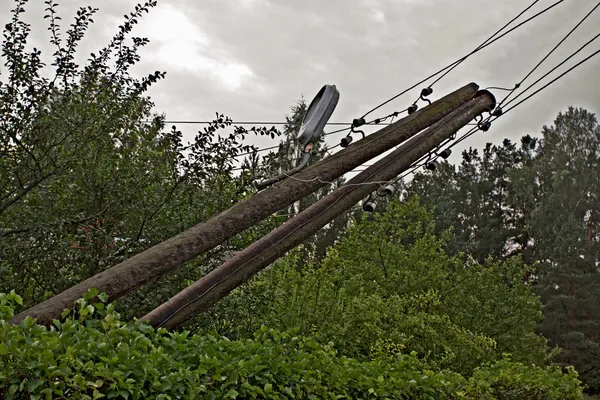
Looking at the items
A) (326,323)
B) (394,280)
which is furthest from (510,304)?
(326,323)

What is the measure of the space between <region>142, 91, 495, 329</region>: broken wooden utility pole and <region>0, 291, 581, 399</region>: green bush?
31cm

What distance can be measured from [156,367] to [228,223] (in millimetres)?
985

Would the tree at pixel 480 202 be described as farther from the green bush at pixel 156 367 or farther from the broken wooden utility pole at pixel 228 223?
the green bush at pixel 156 367

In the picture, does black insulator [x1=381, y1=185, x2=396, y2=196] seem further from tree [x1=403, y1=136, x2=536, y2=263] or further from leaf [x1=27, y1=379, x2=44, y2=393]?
tree [x1=403, y1=136, x2=536, y2=263]

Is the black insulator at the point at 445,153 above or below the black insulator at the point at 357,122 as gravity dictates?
below

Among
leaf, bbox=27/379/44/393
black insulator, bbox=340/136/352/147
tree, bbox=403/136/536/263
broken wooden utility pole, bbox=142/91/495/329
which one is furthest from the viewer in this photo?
tree, bbox=403/136/536/263

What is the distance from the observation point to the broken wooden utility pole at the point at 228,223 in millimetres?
3234

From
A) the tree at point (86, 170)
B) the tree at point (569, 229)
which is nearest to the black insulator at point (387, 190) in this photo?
the tree at point (86, 170)

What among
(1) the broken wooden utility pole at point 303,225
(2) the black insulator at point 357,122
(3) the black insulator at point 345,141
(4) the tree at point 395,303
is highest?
(2) the black insulator at point 357,122

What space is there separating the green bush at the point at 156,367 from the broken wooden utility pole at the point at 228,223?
0.12 m

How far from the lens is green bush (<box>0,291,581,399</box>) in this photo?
8.05ft

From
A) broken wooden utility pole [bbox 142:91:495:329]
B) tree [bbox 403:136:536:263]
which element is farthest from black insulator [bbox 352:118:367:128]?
tree [bbox 403:136:536:263]

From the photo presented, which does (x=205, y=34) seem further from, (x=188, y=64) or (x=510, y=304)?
(x=510, y=304)

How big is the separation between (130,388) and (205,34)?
5.76 meters
